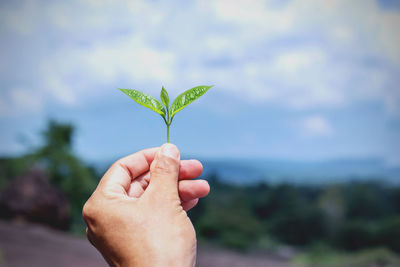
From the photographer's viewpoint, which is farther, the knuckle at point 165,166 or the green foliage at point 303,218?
the green foliage at point 303,218

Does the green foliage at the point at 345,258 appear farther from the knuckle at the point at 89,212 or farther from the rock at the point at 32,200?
the knuckle at the point at 89,212

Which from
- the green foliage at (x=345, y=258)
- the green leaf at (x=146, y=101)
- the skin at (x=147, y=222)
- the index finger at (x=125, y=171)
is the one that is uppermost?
the green leaf at (x=146, y=101)

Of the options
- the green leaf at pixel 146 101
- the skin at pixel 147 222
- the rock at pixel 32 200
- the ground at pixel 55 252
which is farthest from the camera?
the rock at pixel 32 200

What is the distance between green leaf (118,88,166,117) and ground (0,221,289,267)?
3.25 m

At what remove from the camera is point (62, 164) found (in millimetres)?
5676

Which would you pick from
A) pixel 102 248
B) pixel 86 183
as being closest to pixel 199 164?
pixel 102 248

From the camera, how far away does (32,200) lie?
4.91 metres

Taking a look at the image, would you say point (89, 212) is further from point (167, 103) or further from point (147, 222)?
point (167, 103)

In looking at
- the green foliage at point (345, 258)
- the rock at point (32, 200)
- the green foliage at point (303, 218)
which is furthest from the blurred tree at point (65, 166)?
the green foliage at point (345, 258)

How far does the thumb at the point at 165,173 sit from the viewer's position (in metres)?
0.84

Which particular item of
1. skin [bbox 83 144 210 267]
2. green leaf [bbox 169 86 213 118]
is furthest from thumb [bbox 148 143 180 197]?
green leaf [bbox 169 86 213 118]

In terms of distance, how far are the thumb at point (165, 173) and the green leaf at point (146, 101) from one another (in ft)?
0.30

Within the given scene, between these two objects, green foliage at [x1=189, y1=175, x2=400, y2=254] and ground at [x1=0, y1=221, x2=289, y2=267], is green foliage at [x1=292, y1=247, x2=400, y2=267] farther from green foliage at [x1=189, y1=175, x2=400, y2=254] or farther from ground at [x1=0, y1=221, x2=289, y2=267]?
ground at [x1=0, y1=221, x2=289, y2=267]

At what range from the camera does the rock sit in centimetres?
491
